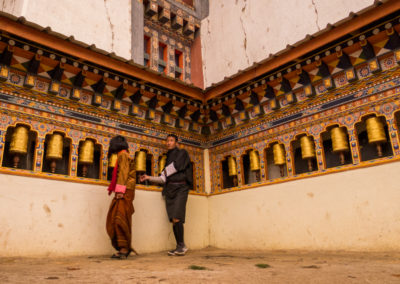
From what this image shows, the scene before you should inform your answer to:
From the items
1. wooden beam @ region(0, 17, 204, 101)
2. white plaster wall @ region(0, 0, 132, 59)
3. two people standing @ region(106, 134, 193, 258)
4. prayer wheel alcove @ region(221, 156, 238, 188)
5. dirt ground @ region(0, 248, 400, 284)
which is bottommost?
dirt ground @ region(0, 248, 400, 284)

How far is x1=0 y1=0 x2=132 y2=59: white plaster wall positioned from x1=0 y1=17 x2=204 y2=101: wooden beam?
1.43 metres

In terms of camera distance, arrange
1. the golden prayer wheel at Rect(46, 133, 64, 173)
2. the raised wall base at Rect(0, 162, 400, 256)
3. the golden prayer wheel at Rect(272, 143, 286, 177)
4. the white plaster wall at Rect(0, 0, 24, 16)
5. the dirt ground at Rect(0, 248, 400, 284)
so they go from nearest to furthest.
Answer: the dirt ground at Rect(0, 248, 400, 284) → the raised wall base at Rect(0, 162, 400, 256) → the golden prayer wheel at Rect(46, 133, 64, 173) → the golden prayer wheel at Rect(272, 143, 286, 177) → the white plaster wall at Rect(0, 0, 24, 16)

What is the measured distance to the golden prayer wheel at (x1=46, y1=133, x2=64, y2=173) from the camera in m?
4.39

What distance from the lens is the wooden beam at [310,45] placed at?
379cm

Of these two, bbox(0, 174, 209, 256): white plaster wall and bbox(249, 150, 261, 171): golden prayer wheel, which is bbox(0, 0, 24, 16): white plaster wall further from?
bbox(249, 150, 261, 171): golden prayer wheel

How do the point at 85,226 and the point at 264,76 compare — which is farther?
the point at 264,76

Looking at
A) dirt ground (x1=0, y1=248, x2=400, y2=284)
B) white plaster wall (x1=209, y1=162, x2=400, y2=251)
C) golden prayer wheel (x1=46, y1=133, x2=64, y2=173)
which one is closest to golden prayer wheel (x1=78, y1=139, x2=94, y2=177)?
golden prayer wheel (x1=46, y1=133, x2=64, y2=173)

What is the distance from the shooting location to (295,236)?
15.3 feet

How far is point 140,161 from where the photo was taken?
5250mm

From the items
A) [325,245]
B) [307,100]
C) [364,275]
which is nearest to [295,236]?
[325,245]

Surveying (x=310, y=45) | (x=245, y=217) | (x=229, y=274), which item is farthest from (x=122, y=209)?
(x=310, y=45)

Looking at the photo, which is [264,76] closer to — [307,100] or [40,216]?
[307,100]

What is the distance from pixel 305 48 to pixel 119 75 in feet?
8.33

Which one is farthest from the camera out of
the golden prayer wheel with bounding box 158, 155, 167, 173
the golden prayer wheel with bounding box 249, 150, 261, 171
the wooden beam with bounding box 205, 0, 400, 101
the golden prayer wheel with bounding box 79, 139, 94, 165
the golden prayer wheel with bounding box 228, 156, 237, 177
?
the golden prayer wheel with bounding box 228, 156, 237, 177
